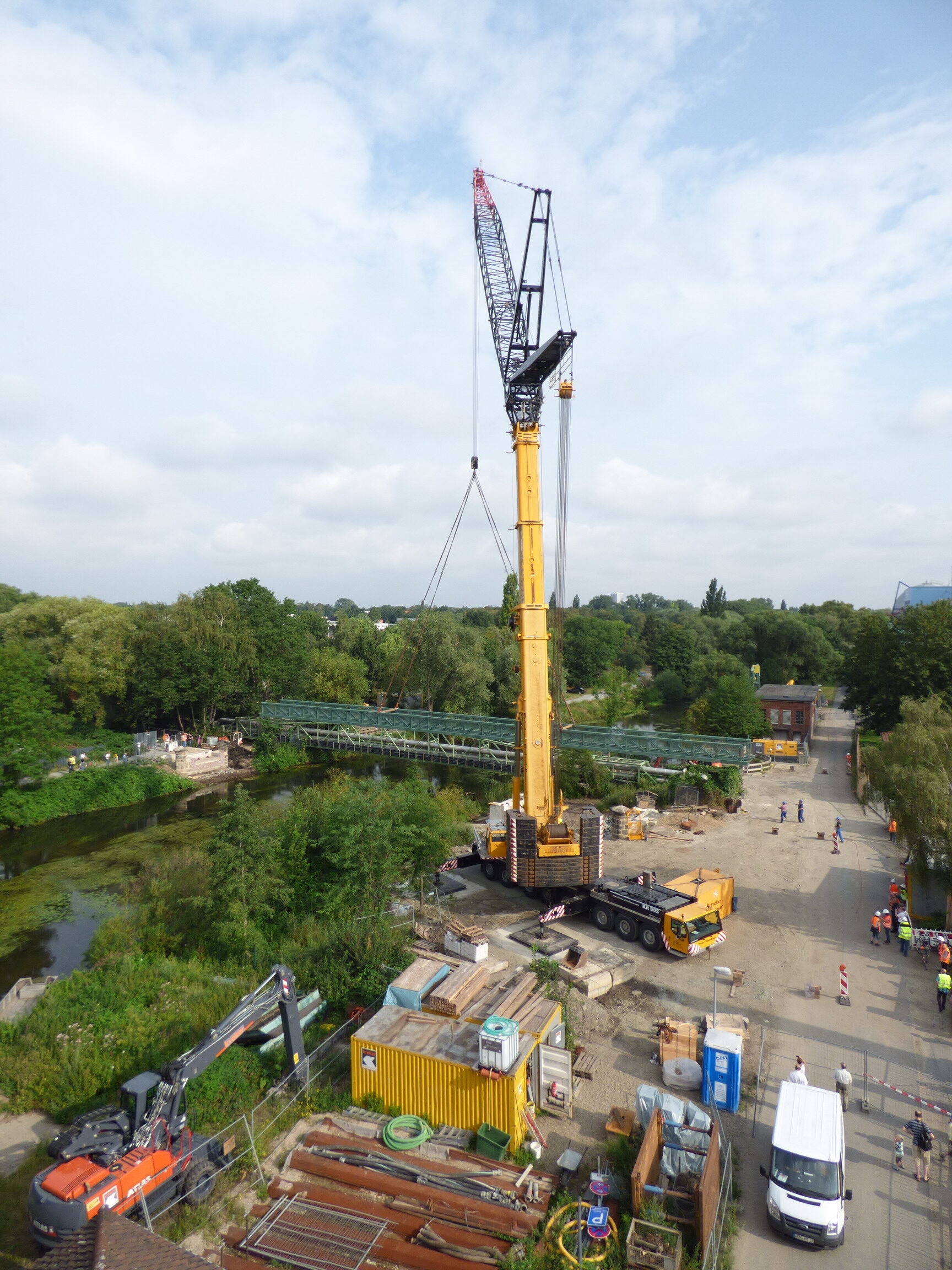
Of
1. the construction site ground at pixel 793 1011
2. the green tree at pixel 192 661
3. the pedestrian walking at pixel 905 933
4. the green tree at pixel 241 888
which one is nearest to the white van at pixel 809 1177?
the construction site ground at pixel 793 1011

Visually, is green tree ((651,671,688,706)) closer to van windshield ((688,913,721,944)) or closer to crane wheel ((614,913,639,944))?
van windshield ((688,913,721,944))

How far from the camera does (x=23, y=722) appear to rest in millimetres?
30953

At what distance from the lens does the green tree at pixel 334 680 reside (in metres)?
50.5

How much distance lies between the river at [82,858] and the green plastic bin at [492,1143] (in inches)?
417

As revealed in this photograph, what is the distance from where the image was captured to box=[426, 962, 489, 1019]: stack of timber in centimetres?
1052

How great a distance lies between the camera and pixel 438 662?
47656mm

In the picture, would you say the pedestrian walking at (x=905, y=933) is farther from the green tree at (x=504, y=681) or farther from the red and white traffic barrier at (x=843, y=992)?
the green tree at (x=504, y=681)

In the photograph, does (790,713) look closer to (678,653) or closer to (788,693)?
(788,693)

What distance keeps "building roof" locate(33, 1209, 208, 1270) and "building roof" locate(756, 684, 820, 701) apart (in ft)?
143

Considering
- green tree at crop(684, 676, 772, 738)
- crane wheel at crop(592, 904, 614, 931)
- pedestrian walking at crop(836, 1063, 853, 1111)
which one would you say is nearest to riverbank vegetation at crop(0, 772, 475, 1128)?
crane wheel at crop(592, 904, 614, 931)

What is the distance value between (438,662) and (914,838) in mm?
34723

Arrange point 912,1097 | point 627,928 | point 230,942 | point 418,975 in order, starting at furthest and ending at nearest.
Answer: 1. point 230,942
2. point 627,928
3. point 418,975
4. point 912,1097

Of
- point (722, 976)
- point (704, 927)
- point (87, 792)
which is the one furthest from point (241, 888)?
point (87, 792)

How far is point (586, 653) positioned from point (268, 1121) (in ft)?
230
